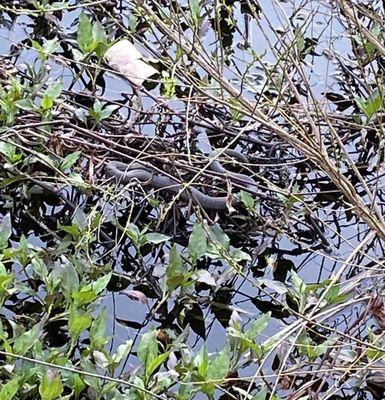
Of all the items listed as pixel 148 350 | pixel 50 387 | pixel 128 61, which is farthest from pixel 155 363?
pixel 128 61

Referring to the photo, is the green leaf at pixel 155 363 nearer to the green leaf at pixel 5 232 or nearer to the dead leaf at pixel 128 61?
the green leaf at pixel 5 232

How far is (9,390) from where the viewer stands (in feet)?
3.22

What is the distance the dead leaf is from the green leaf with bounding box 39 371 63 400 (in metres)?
0.85

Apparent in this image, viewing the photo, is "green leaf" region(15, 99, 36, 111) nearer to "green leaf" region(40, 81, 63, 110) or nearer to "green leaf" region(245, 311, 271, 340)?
"green leaf" region(40, 81, 63, 110)

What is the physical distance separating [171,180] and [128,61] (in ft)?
1.37

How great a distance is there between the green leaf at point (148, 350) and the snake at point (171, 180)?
36cm

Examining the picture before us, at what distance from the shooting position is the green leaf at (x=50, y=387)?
1.00 m

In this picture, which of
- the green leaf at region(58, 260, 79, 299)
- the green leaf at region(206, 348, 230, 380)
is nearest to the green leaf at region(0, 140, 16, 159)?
the green leaf at region(58, 260, 79, 299)

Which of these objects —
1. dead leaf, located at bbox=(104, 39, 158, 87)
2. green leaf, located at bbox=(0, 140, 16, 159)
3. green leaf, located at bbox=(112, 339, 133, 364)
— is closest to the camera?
green leaf, located at bbox=(112, 339, 133, 364)

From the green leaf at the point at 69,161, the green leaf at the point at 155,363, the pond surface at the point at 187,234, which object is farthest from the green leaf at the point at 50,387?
the green leaf at the point at 69,161

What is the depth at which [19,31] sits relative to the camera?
189 cm

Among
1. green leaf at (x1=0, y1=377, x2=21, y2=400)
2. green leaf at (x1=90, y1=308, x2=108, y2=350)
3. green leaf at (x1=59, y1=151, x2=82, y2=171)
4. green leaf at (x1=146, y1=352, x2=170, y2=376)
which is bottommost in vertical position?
green leaf at (x1=0, y1=377, x2=21, y2=400)

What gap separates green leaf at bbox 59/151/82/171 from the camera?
140 cm

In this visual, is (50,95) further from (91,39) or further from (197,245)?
(197,245)
